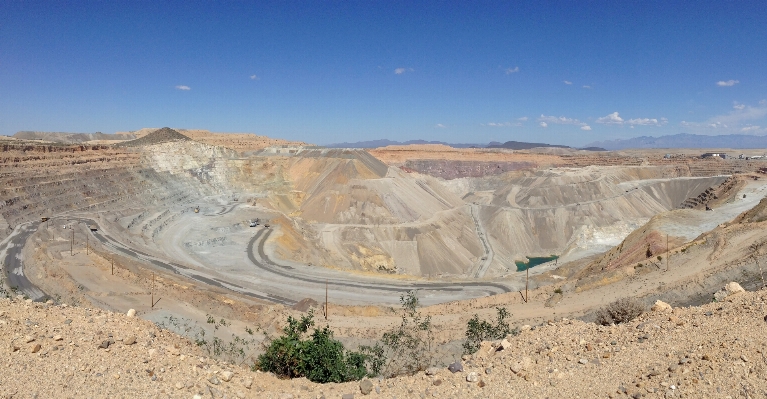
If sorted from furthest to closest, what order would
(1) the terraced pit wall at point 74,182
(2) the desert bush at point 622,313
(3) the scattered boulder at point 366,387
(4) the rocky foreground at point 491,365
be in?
(1) the terraced pit wall at point 74,182
(2) the desert bush at point 622,313
(3) the scattered boulder at point 366,387
(4) the rocky foreground at point 491,365

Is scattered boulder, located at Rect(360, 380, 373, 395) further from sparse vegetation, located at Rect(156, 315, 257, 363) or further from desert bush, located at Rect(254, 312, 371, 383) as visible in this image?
sparse vegetation, located at Rect(156, 315, 257, 363)

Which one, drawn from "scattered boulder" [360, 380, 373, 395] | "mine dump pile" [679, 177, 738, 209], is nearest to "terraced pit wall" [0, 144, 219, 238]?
"scattered boulder" [360, 380, 373, 395]

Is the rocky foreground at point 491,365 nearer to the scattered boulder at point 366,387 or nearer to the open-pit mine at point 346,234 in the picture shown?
the scattered boulder at point 366,387

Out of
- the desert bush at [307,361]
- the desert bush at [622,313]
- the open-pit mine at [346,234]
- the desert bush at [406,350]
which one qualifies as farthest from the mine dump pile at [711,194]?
the desert bush at [307,361]

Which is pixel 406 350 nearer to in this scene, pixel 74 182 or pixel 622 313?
pixel 622 313

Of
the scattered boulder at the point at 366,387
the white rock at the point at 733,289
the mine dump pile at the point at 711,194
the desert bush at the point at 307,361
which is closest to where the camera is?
the scattered boulder at the point at 366,387

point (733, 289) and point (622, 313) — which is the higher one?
point (733, 289)

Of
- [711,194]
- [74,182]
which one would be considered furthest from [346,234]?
[711,194]
